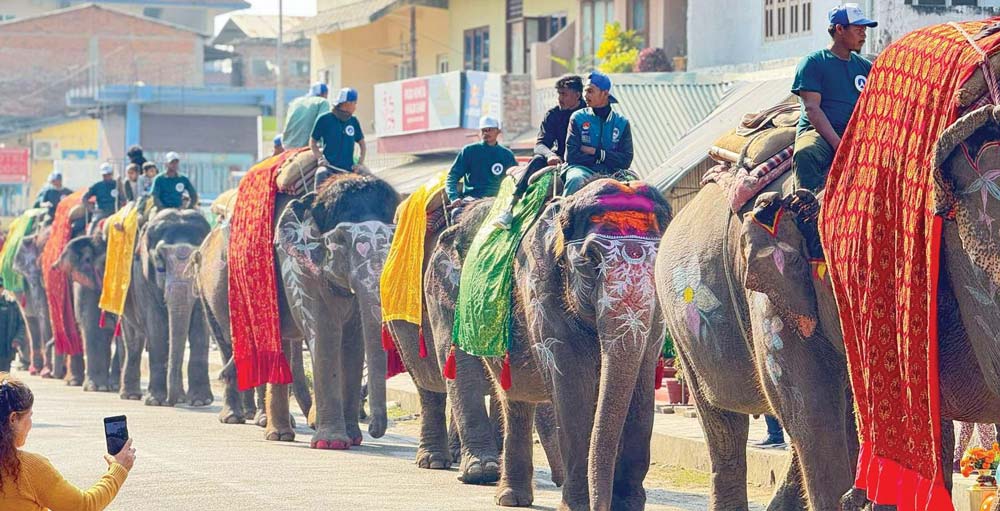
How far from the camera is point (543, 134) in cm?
1117

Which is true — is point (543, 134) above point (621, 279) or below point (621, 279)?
above

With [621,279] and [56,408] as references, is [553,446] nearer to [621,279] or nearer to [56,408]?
[621,279]

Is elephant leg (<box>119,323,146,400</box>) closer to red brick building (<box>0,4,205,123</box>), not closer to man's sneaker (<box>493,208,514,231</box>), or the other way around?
man's sneaker (<box>493,208,514,231</box>)

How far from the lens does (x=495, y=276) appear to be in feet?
35.1

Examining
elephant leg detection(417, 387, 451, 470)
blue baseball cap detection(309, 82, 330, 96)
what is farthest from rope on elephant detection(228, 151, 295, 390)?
elephant leg detection(417, 387, 451, 470)

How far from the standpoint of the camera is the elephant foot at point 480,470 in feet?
38.9

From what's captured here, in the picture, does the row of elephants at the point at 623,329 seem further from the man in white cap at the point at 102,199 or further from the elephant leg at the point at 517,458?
the man in white cap at the point at 102,199

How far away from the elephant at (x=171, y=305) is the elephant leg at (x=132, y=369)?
33cm

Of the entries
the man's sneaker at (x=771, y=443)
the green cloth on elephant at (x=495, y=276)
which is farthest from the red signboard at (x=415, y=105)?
the green cloth on elephant at (x=495, y=276)

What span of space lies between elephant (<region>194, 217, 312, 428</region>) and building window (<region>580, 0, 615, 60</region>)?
1293cm

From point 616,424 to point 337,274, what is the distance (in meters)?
5.57

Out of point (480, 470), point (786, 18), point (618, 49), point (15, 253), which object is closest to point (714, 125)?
point (786, 18)

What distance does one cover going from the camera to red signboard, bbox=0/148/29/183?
57812 mm

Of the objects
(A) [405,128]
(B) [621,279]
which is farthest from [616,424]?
(A) [405,128]
